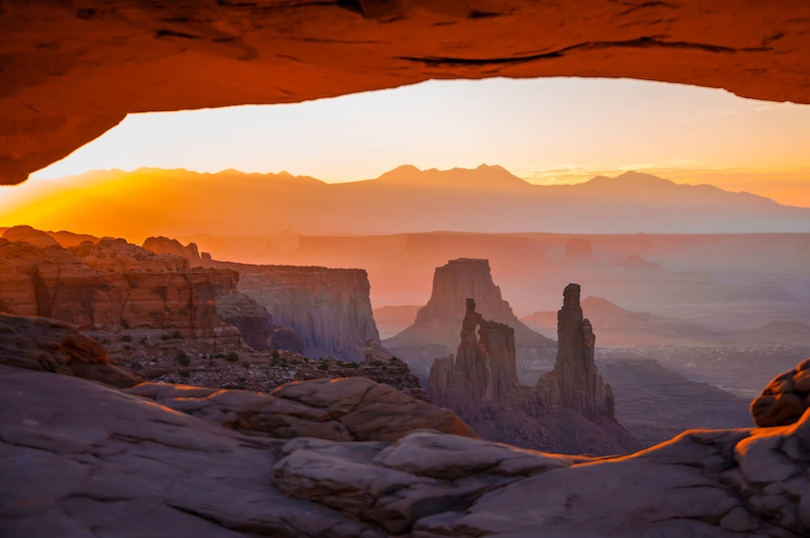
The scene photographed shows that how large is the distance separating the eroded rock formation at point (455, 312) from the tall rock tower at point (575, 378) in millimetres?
46955

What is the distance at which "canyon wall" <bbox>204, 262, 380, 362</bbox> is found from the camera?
296 ft

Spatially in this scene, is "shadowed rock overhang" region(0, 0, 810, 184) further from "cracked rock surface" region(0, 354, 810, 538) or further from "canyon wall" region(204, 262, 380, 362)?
"canyon wall" region(204, 262, 380, 362)

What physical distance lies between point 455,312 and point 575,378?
5902cm

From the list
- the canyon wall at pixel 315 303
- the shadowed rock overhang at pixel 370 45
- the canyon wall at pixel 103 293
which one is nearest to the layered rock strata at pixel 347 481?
the shadowed rock overhang at pixel 370 45

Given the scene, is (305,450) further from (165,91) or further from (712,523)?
(165,91)

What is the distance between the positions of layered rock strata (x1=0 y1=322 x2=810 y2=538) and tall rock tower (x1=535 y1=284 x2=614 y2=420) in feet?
184

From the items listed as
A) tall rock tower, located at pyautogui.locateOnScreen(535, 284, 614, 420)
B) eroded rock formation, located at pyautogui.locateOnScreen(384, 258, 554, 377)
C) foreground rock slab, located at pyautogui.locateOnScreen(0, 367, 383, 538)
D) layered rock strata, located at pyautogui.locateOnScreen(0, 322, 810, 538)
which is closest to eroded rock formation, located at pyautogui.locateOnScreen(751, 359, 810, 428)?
layered rock strata, located at pyautogui.locateOnScreen(0, 322, 810, 538)

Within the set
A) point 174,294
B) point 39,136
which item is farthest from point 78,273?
point 39,136

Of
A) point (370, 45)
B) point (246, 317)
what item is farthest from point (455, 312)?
point (370, 45)

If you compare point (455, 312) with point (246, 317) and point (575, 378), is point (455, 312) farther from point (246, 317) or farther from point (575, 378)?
point (246, 317)

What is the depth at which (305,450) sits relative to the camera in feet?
25.5

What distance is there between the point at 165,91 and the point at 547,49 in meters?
5.82

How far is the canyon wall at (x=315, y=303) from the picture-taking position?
90.1 m

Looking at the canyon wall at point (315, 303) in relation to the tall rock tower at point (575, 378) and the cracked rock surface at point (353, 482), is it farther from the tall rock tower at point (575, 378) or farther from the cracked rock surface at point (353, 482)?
the cracked rock surface at point (353, 482)
